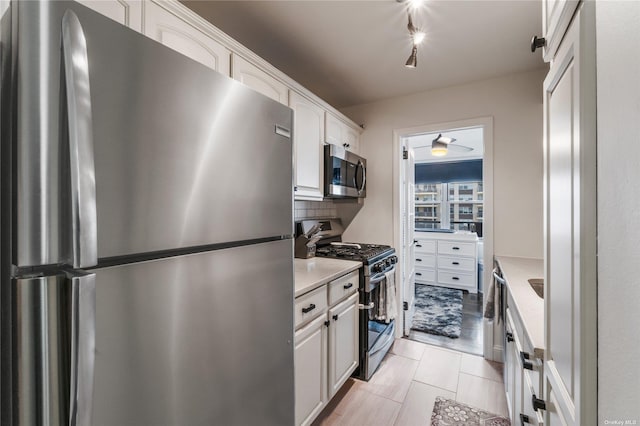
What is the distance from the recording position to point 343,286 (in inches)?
76.3

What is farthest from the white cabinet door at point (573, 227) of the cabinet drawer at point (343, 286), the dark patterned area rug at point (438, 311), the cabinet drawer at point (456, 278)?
the cabinet drawer at point (456, 278)

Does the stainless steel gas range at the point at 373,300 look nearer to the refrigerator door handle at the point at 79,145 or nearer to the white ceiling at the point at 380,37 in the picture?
the white ceiling at the point at 380,37

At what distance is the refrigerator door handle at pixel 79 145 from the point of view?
1.56ft

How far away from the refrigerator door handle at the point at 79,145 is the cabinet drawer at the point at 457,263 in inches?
187

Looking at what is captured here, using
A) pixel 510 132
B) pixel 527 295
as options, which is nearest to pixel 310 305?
pixel 527 295

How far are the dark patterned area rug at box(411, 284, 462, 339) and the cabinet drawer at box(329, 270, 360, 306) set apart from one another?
153cm

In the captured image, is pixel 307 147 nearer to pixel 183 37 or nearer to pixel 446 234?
pixel 183 37

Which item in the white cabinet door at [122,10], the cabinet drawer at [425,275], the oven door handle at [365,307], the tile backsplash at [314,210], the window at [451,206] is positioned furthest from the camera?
the window at [451,206]

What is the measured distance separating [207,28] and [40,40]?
107 cm

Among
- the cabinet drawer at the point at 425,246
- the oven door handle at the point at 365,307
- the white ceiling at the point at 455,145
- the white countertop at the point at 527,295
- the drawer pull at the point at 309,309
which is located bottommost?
the oven door handle at the point at 365,307

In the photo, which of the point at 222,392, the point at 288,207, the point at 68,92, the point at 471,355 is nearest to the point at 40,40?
the point at 68,92

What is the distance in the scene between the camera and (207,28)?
134 centimetres

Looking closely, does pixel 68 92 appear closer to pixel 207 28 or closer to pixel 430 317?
pixel 207 28

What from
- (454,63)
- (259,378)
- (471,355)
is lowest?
(471,355)
